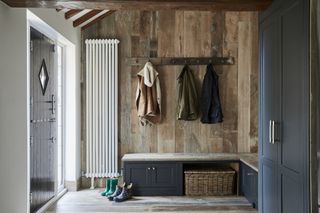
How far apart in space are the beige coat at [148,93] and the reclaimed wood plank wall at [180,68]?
16 cm

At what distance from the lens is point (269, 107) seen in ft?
9.52

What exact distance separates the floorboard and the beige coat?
49.1 inches

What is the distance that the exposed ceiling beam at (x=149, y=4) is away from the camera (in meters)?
2.79

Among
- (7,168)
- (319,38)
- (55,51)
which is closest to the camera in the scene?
(319,38)

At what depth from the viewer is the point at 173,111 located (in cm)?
542

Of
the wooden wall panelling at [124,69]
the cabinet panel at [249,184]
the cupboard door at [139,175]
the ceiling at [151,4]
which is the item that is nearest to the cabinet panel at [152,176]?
the cupboard door at [139,175]

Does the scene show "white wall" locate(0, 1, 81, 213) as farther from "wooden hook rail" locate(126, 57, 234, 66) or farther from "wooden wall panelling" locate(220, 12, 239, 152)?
"wooden wall panelling" locate(220, 12, 239, 152)

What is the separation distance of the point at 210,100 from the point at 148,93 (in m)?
0.93

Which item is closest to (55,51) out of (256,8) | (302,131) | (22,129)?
(22,129)

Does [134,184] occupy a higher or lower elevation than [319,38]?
lower

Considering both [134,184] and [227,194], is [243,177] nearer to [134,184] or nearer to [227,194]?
[227,194]

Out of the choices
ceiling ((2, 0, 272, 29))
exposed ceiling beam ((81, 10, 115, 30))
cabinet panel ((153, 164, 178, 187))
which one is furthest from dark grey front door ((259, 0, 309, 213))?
exposed ceiling beam ((81, 10, 115, 30))

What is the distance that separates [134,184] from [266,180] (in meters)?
2.35

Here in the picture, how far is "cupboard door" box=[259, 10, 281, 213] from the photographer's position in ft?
9.01
